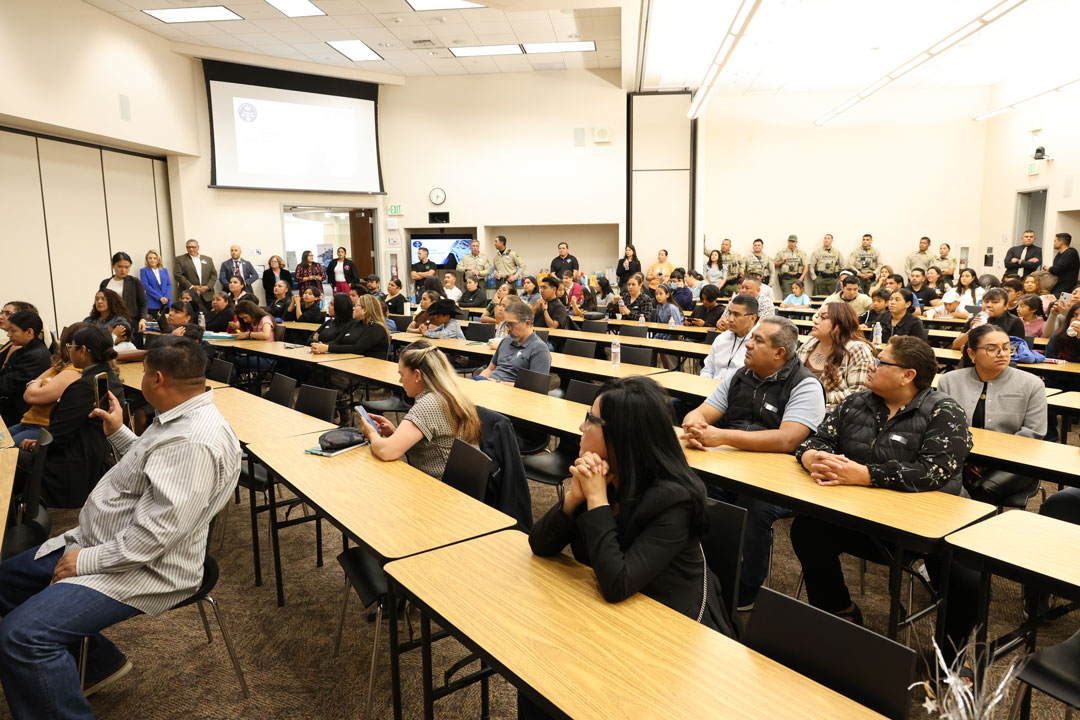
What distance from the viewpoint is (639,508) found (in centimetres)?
174

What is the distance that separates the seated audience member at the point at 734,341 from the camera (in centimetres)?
422

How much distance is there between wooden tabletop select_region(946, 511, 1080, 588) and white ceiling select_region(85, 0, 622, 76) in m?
9.07

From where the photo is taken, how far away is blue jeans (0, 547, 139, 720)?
1888 millimetres

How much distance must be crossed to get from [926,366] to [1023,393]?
126cm

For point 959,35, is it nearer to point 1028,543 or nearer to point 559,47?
point 559,47

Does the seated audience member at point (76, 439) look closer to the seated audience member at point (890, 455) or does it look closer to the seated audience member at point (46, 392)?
the seated audience member at point (46, 392)

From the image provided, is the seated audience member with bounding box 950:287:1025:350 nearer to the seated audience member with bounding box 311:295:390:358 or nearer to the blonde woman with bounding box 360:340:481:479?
the blonde woman with bounding box 360:340:481:479

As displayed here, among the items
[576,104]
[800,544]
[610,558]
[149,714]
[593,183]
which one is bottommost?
[149,714]

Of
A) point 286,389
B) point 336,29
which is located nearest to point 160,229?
point 336,29

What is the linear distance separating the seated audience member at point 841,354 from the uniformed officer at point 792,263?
10.5 metres

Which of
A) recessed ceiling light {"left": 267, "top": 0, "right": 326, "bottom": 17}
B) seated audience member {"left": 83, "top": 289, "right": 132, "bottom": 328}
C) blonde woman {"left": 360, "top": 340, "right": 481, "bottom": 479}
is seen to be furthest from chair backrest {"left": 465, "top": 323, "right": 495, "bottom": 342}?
recessed ceiling light {"left": 267, "top": 0, "right": 326, "bottom": 17}

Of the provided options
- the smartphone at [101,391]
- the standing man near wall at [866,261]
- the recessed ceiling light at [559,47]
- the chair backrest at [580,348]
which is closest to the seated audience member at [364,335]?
the chair backrest at [580,348]

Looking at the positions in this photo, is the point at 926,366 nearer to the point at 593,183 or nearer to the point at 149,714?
the point at 149,714

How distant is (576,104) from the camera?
12.7 meters
